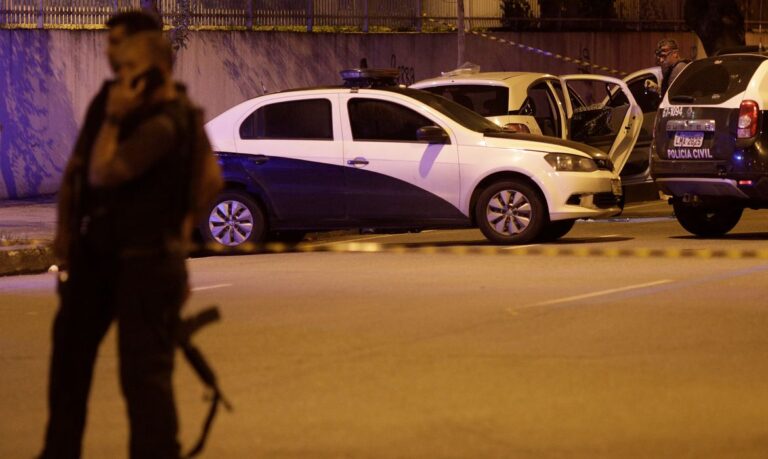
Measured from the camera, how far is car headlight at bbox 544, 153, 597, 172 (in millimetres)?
14859

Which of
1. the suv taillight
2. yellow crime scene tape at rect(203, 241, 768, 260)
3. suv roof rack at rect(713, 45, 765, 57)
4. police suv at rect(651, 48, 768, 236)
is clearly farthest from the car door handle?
suv roof rack at rect(713, 45, 765, 57)

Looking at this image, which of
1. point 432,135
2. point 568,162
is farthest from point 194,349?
point 568,162

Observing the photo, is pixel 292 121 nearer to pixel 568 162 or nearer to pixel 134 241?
pixel 568 162

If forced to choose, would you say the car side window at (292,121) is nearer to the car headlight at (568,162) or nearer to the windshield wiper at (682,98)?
the car headlight at (568,162)

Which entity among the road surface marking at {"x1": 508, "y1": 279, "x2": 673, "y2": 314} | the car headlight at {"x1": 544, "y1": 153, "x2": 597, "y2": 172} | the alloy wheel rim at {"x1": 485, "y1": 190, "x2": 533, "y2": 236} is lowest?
the road surface marking at {"x1": 508, "y1": 279, "x2": 673, "y2": 314}

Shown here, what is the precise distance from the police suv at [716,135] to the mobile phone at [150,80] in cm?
1006

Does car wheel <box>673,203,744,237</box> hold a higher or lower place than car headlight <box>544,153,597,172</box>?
lower

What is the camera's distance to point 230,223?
1534 cm

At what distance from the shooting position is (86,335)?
5.40 meters

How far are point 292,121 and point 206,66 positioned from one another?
7800 mm

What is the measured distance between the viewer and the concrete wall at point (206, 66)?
21.4m

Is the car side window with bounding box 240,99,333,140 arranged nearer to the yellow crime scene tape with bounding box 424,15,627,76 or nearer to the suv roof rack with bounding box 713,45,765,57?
the suv roof rack with bounding box 713,45,765,57

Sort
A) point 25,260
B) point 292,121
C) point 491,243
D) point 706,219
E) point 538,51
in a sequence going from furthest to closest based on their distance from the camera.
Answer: point 538,51
point 706,219
point 292,121
point 491,243
point 25,260

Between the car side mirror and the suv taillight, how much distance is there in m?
2.81
